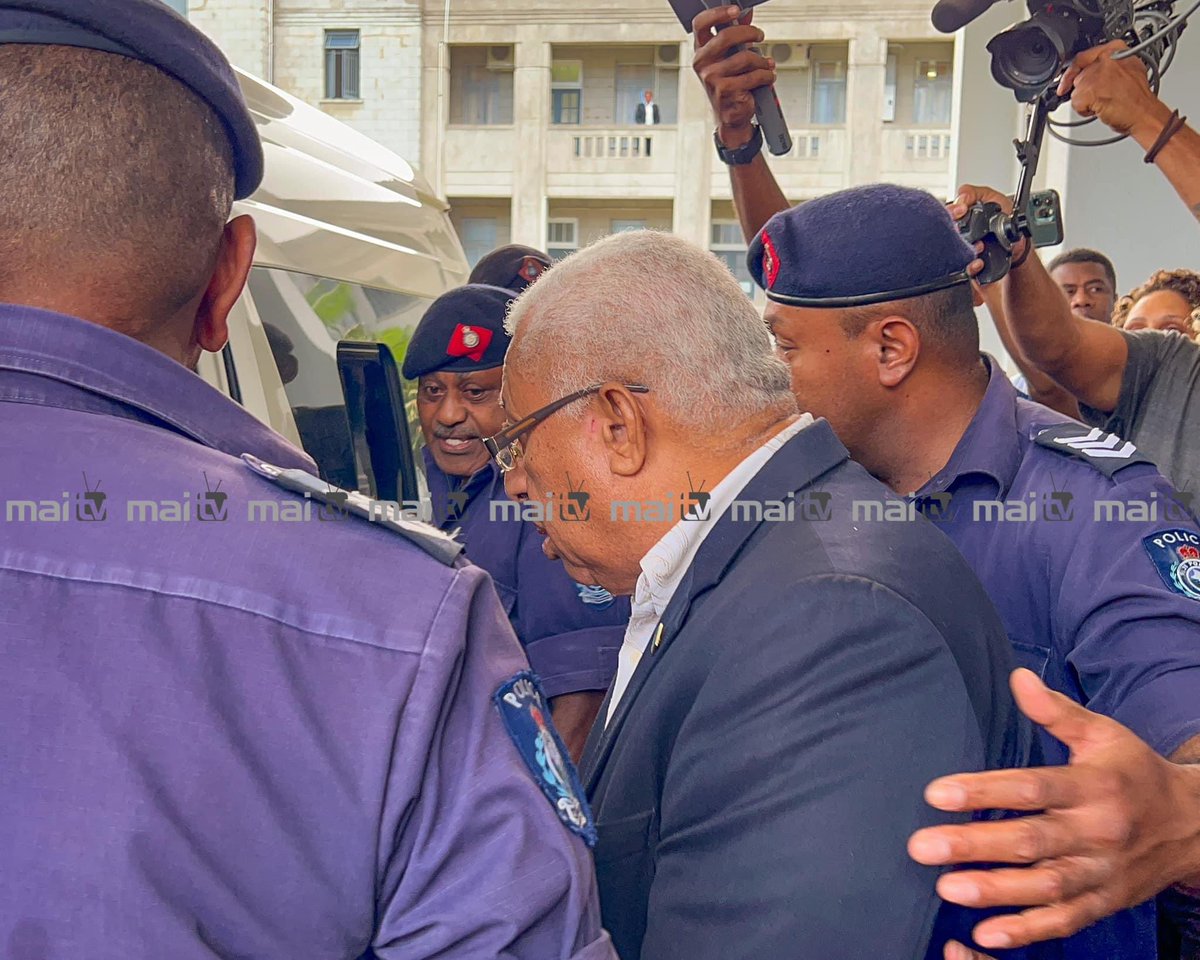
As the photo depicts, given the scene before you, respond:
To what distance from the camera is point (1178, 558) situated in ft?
4.91

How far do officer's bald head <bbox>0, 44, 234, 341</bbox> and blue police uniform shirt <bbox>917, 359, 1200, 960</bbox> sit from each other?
1.18m

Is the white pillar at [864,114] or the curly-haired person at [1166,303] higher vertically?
the white pillar at [864,114]

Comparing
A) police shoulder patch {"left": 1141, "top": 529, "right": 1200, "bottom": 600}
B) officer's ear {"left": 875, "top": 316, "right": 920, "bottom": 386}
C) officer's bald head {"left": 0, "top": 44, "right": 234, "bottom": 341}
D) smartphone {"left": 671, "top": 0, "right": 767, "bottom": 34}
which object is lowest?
police shoulder patch {"left": 1141, "top": 529, "right": 1200, "bottom": 600}

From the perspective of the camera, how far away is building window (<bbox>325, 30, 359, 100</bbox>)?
5533 mm

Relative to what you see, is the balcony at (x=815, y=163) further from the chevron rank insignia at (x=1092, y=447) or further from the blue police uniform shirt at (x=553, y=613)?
the chevron rank insignia at (x=1092, y=447)

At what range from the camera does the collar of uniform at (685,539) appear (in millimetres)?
1302

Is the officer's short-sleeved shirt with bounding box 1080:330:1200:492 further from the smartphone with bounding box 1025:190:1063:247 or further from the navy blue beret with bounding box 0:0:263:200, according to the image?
the navy blue beret with bounding box 0:0:263:200

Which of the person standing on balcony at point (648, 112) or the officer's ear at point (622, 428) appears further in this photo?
the person standing on balcony at point (648, 112)

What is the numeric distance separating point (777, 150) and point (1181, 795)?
171 centimetres

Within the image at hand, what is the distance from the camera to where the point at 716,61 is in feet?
8.70

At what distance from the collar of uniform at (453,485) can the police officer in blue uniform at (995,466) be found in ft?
2.48

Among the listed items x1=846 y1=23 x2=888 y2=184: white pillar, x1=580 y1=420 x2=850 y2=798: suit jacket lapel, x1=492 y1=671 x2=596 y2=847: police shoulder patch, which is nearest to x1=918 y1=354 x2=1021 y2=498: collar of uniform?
x1=580 y1=420 x2=850 y2=798: suit jacket lapel

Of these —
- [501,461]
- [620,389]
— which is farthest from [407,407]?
[620,389]

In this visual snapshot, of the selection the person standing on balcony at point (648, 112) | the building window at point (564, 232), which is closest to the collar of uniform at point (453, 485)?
the building window at point (564, 232)
